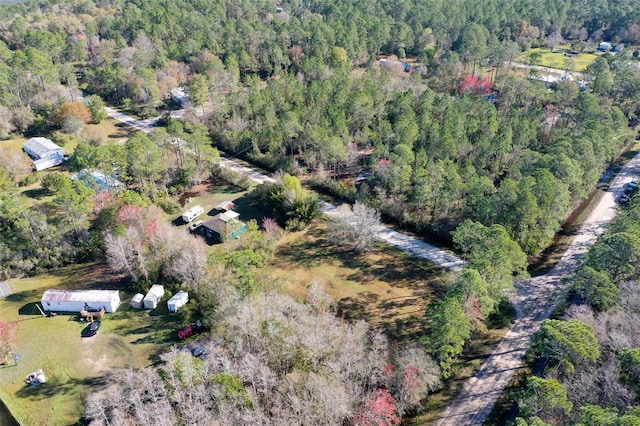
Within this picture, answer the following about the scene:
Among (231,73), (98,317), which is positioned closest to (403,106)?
(231,73)

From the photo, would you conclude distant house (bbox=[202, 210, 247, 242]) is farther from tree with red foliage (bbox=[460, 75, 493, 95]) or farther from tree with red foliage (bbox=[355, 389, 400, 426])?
tree with red foliage (bbox=[460, 75, 493, 95])

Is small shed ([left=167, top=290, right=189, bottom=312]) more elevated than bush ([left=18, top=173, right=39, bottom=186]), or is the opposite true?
bush ([left=18, top=173, right=39, bottom=186])

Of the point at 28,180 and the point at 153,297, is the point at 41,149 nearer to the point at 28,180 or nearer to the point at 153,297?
the point at 28,180

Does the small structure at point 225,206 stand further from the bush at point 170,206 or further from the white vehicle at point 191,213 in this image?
the bush at point 170,206

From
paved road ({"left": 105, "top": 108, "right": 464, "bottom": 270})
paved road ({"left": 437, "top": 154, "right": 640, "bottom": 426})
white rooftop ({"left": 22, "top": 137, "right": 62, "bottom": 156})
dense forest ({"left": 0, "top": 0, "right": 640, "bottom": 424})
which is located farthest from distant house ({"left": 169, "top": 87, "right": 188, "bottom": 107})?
paved road ({"left": 437, "top": 154, "right": 640, "bottom": 426})

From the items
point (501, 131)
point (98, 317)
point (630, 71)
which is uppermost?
point (630, 71)

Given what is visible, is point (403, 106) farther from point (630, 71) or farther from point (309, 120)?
point (630, 71)
